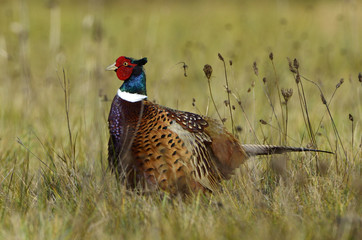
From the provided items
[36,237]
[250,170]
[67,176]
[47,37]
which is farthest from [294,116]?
[47,37]

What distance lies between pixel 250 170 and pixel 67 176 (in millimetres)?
1032

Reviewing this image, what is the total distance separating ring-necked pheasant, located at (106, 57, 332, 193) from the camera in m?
2.91

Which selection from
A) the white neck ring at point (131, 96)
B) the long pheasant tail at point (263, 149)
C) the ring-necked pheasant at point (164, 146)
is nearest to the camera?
the ring-necked pheasant at point (164, 146)

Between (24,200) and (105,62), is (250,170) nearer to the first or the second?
(24,200)

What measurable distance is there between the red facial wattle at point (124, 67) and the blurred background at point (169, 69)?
16 centimetres

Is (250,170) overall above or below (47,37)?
below

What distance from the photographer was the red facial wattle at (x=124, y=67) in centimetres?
317

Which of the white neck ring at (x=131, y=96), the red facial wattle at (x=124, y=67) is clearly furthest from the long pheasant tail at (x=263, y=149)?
the red facial wattle at (x=124, y=67)

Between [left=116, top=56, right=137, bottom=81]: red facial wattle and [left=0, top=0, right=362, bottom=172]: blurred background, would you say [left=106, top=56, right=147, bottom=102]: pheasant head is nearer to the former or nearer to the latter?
[left=116, top=56, right=137, bottom=81]: red facial wattle

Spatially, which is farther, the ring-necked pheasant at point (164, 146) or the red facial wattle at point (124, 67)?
the red facial wattle at point (124, 67)

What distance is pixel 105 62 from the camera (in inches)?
283

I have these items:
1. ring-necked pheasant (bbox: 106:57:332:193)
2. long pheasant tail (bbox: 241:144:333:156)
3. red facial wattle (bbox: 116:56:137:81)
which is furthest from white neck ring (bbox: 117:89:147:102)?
long pheasant tail (bbox: 241:144:333:156)

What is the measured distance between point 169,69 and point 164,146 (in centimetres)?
52

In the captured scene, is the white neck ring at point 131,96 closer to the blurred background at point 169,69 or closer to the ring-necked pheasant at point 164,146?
the ring-necked pheasant at point 164,146
